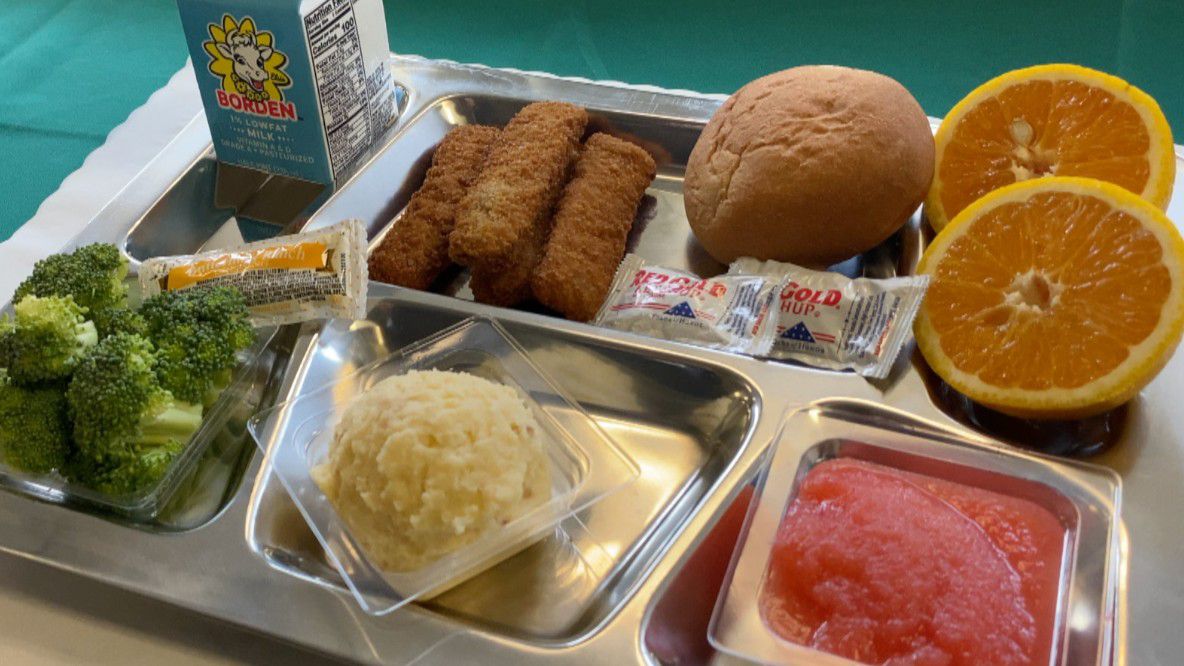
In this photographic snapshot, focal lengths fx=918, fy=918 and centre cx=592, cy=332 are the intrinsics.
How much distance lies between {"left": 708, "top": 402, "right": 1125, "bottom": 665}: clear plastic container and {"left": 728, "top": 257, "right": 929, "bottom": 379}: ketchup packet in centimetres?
11

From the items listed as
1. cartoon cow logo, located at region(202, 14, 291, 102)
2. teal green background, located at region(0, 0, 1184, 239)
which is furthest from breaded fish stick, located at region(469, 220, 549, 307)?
teal green background, located at region(0, 0, 1184, 239)

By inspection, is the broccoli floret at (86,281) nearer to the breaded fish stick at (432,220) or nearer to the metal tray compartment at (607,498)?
the metal tray compartment at (607,498)

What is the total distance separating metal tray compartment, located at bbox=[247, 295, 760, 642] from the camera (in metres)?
1.27

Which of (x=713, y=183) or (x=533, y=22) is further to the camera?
(x=533, y=22)

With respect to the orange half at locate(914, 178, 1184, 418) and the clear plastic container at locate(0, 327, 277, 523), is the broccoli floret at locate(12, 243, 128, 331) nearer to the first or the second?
the clear plastic container at locate(0, 327, 277, 523)

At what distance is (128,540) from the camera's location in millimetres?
1301

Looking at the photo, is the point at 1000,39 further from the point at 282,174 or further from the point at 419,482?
the point at 419,482

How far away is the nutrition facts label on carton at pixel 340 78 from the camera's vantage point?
5.75ft

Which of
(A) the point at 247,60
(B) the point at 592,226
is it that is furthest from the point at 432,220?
(A) the point at 247,60

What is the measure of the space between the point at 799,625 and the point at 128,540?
0.93 metres

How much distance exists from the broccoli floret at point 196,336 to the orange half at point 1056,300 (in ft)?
3.60

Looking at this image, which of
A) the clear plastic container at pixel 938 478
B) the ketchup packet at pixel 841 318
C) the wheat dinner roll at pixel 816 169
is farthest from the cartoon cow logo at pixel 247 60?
the clear plastic container at pixel 938 478

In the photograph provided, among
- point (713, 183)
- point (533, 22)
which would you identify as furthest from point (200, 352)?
point (533, 22)

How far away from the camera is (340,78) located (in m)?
1.85
